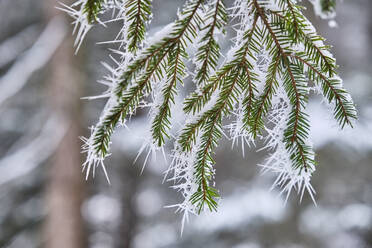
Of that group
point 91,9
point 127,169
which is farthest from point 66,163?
point 127,169

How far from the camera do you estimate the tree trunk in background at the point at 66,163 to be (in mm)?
3727

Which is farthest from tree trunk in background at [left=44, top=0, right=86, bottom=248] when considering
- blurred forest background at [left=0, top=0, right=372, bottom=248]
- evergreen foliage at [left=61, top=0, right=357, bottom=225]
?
evergreen foliage at [left=61, top=0, right=357, bottom=225]

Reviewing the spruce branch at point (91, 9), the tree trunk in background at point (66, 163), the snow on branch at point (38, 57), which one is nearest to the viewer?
the spruce branch at point (91, 9)

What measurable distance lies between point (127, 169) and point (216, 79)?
673 centimetres

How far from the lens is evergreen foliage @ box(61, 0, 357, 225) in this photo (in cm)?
81

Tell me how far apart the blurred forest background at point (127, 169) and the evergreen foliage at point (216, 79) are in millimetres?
2117

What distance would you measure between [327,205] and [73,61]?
3772 millimetres

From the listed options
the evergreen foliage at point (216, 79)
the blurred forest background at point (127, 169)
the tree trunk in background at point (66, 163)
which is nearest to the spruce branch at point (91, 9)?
the evergreen foliage at point (216, 79)

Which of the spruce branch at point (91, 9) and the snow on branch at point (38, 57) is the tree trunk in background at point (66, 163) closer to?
the snow on branch at point (38, 57)

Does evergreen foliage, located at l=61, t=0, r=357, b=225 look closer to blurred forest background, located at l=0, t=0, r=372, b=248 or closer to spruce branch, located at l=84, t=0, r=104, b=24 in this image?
spruce branch, located at l=84, t=0, r=104, b=24

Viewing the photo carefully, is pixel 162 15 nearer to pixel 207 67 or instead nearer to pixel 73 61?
pixel 73 61

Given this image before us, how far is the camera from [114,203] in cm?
781

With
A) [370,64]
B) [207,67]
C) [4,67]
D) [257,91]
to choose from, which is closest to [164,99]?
[207,67]

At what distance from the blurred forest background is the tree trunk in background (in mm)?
11
